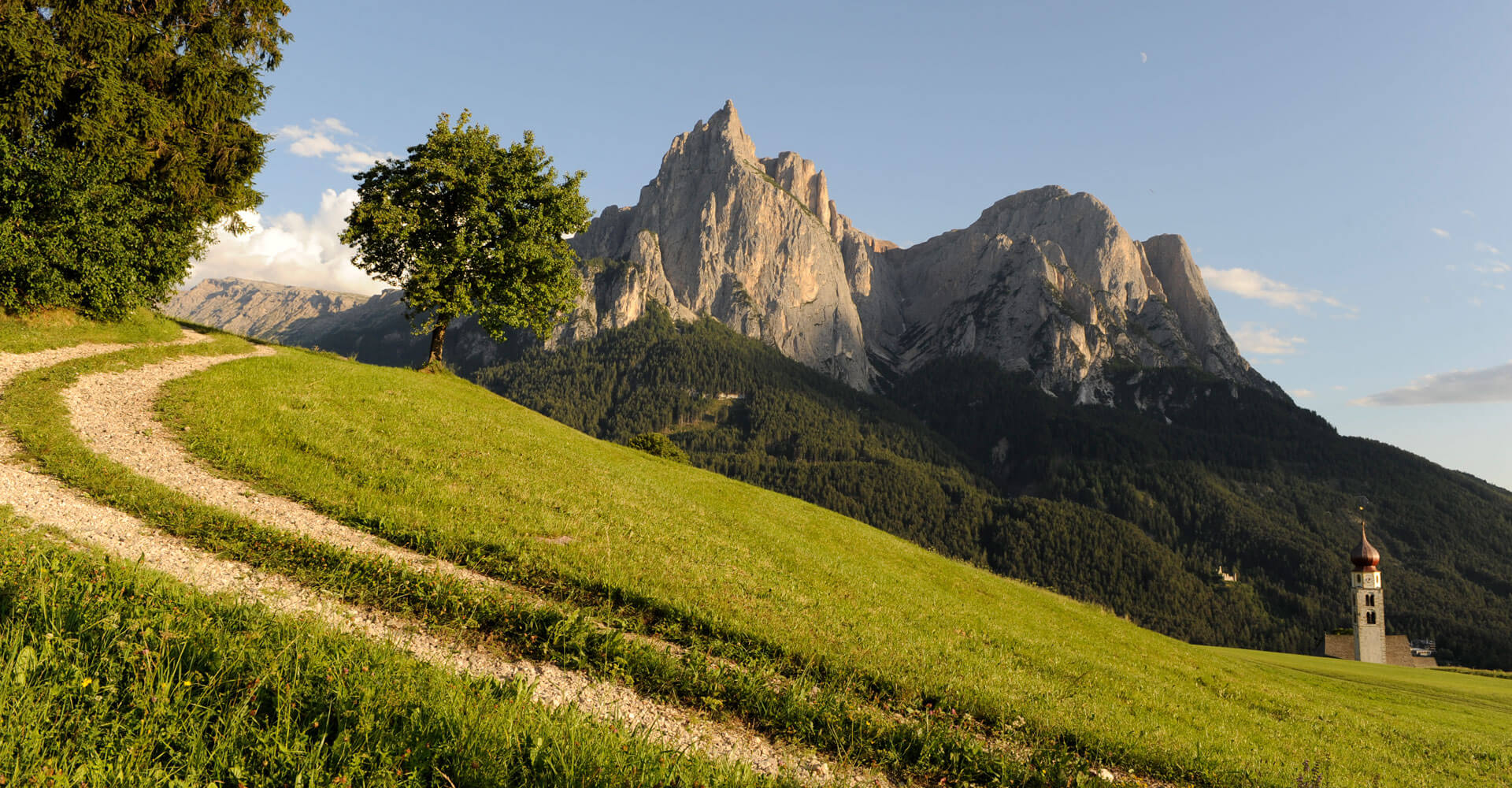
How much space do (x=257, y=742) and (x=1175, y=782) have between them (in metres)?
11.8

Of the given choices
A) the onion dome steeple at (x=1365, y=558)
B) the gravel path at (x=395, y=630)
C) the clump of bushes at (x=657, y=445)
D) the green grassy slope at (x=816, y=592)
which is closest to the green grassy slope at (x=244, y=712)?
the gravel path at (x=395, y=630)

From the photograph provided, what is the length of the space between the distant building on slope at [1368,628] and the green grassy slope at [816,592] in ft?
237

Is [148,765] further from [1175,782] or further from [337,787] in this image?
[1175,782]

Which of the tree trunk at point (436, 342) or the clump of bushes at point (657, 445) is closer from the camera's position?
the tree trunk at point (436, 342)

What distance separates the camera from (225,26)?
32906 mm

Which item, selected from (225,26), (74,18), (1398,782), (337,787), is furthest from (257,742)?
(225,26)

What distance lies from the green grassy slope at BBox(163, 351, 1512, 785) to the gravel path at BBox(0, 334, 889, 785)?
3122 millimetres

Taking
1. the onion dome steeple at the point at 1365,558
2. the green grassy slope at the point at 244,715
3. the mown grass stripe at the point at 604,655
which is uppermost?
the green grassy slope at the point at 244,715

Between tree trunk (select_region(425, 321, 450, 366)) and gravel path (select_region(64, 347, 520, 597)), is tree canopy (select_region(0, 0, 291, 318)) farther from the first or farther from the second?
tree trunk (select_region(425, 321, 450, 366))

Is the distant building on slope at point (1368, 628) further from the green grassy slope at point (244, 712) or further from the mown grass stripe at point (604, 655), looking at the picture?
the green grassy slope at point (244, 712)

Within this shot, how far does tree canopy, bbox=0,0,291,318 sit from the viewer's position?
85.7ft

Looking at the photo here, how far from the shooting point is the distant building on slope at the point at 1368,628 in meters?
84.4

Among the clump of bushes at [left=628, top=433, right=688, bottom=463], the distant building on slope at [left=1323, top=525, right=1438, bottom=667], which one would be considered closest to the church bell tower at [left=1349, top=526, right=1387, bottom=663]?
the distant building on slope at [left=1323, top=525, right=1438, bottom=667]

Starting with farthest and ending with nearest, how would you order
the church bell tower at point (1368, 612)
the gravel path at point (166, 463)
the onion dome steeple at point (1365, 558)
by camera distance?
the onion dome steeple at point (1365, 558)
the church bell tower at point (1368, 612)
the gravel path at point (166, 463)
